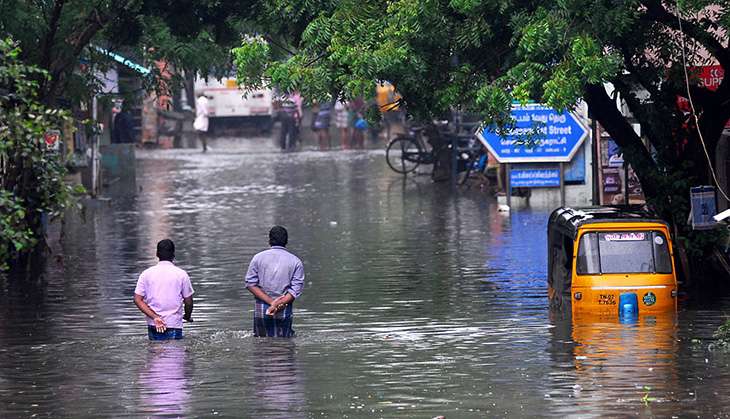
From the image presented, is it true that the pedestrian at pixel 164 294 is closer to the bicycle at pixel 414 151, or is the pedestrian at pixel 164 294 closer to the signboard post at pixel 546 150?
the signboard post at pixel 546 150

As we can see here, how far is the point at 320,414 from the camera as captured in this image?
11148 millimetres

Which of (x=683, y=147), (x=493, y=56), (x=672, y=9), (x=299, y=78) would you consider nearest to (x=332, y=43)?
(x=299, y=78)

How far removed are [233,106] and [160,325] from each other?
4485 centimetres

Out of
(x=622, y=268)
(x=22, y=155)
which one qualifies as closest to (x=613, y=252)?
(x=622, y=268)

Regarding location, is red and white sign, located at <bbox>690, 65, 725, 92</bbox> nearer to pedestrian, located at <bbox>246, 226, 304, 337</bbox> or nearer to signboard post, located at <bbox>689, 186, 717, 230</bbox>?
signboard post, located at <bbox>689, 186, 717, 230</bbox>

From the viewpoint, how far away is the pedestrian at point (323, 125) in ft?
169

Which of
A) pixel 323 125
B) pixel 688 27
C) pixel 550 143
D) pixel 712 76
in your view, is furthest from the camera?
pixel 323 125

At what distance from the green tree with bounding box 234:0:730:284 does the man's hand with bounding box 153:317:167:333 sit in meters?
3.55

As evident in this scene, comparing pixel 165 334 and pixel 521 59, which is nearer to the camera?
pixel 165 334

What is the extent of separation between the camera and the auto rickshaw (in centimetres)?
1627

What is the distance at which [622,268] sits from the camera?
53.8ft

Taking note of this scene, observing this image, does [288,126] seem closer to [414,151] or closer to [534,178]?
[414,151]

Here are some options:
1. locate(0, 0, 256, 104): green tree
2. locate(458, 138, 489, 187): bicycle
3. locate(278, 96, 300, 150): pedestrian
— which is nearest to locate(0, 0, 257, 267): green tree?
locate(0, 0, 256, 104): green tree

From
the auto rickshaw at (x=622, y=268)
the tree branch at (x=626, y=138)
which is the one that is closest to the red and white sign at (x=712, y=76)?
the tree branch at (x=626, y=138)
